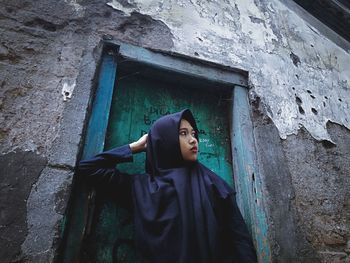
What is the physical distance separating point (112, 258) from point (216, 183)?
2.51 feet

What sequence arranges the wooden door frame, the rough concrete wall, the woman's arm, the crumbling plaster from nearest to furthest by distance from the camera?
the woman's arm, the wooden door frame, the rough concrete wall, the crumbling plaster

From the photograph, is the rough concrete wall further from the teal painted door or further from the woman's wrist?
the woman's wrist

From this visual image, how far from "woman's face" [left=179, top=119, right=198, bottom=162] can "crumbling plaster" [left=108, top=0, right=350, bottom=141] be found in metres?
0.81

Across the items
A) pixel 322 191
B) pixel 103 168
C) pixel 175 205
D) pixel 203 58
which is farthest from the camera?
pixel 203 58

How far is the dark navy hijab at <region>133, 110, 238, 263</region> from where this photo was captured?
50.0 inches

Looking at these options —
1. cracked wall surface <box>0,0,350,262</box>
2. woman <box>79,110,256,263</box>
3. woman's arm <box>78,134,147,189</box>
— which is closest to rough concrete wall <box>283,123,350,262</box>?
cracked wall surface <box>0,0,350,262</box>

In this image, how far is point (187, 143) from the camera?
5.27 feet

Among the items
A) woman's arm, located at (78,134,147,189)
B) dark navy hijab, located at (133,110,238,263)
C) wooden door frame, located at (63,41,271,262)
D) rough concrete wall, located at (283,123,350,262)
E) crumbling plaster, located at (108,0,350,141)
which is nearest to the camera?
dark navy hijab, located at (133,110,238,263)

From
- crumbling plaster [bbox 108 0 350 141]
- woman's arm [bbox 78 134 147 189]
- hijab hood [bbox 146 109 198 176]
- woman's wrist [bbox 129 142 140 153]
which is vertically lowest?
woman's arm [bbox 78 134 147 189]

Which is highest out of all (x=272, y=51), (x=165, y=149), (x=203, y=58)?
(x=272, y=51)

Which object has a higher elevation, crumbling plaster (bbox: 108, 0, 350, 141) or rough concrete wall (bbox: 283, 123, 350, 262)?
crumbling plaster (bbox: 108, 0, 350, 141)

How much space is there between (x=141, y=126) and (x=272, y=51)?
5.37 feet

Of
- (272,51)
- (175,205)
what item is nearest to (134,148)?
(175,205)

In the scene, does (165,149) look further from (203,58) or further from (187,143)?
(203,58)
